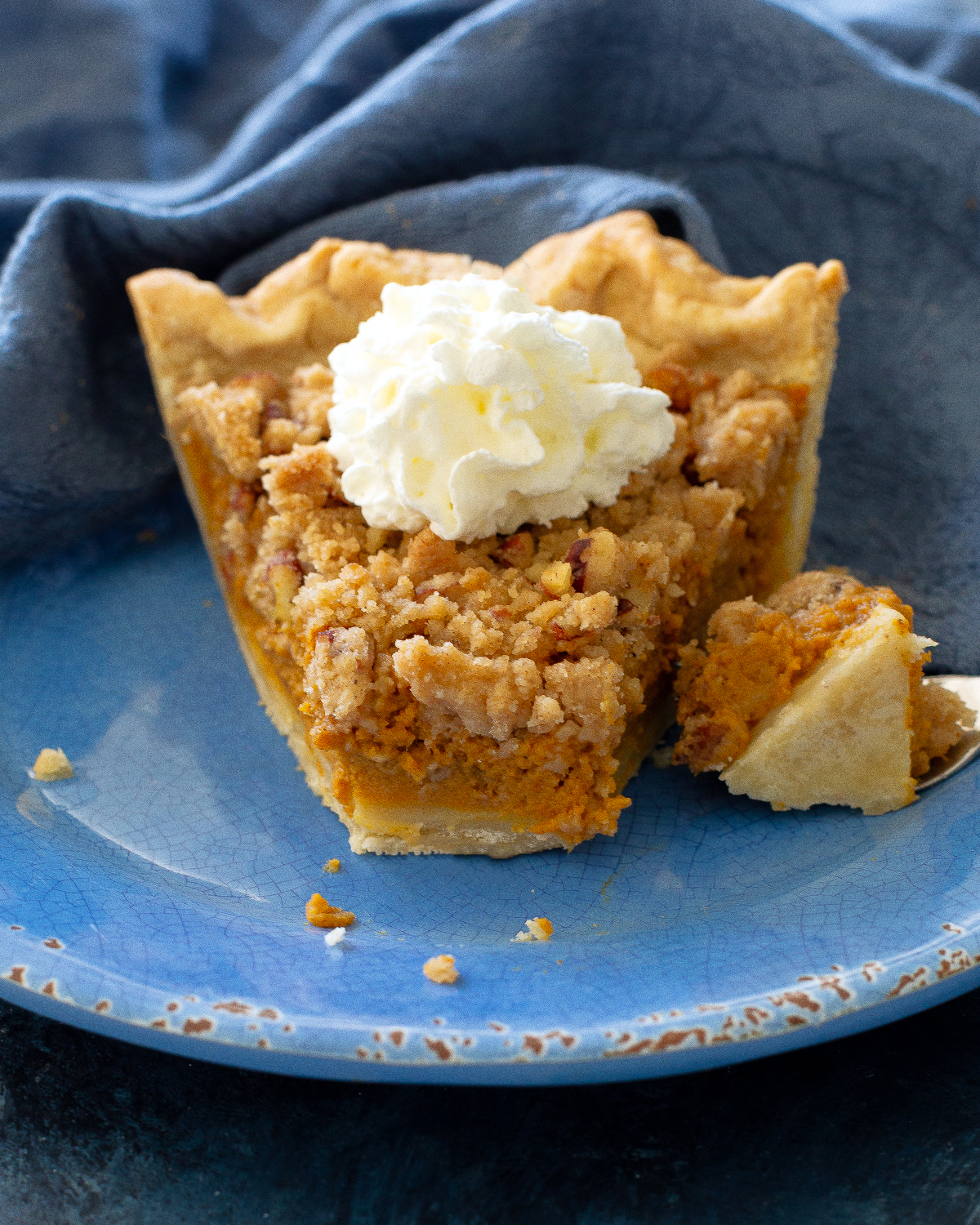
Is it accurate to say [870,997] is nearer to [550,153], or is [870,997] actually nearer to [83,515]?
[83,515]

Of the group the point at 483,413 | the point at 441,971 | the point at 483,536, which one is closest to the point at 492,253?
the point at 483,413

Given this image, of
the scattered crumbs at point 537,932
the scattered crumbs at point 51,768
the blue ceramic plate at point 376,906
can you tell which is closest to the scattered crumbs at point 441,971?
the blue ceramic plate at point 376,906

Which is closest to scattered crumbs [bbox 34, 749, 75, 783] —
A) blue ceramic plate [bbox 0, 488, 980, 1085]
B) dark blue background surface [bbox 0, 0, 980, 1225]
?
blue ceramic plate [bbox 0, 488, 980, 1085]

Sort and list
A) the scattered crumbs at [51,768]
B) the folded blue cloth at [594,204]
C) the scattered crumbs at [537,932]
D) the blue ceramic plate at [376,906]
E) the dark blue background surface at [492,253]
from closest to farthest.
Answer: the blue ceramic plate at [376,906] < the dark blue background surface at [492,253] < the scattered crumbs at [537,932] < the scattered crumbs at [51,768] < the folded blue cloth at [594,204]

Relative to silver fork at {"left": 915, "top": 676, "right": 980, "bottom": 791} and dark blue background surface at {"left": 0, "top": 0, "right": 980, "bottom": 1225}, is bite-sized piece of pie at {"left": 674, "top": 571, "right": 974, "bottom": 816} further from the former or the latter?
dark blue background surface at {"left": 0, "top": 0, "right": 980, "bottom": 1225}

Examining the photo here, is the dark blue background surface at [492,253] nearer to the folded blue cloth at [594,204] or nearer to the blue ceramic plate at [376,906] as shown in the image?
the folded blue cloth at [594,204]

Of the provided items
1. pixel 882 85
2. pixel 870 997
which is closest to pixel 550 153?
pixel 882 85

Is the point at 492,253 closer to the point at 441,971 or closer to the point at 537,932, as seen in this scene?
the point at 537,932
